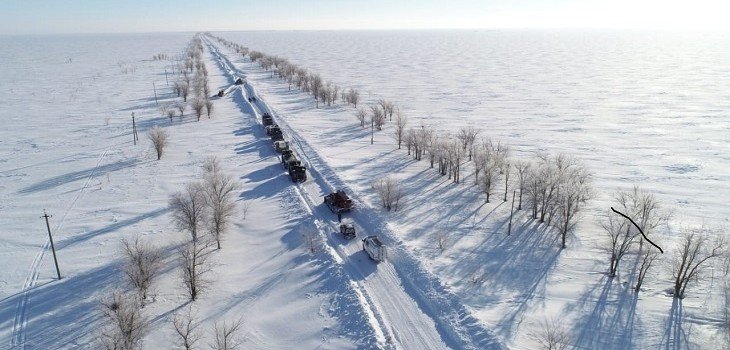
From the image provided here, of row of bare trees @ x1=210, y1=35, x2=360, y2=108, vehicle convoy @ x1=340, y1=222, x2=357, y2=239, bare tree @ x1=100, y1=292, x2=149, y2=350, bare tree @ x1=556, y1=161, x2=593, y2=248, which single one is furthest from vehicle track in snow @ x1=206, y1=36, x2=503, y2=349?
row of bare trees @ x1=210, y1=35, x2=360, y2=108

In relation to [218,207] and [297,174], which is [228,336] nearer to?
[218,207]

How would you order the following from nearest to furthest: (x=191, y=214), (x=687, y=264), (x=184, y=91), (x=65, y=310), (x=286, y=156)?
(x=65, y=310) → (x=687, y=264) → (x=191, y=214) → (x=286, y=156) → (x=184, y=91)

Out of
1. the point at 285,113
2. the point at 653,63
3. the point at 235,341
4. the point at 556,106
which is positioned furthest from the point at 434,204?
the point at 653,63

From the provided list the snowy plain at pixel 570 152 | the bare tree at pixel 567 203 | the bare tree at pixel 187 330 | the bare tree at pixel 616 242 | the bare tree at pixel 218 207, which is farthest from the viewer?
the bare tree at pixel 218 207

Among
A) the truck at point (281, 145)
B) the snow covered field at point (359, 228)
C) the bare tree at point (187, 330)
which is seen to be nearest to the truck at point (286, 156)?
the snow covered field at point (359, 228)

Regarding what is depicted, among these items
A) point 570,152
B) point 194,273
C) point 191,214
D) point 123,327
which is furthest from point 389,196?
point 570,152

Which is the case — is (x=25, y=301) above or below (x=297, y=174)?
below

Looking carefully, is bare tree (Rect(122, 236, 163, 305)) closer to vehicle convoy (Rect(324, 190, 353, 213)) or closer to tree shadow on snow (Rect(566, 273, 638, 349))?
vehicle convoy (Rect(324, 190, 353, 213))

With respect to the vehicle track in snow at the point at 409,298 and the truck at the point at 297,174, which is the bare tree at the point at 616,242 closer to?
the vehicle track in snow at the point at 409,298
